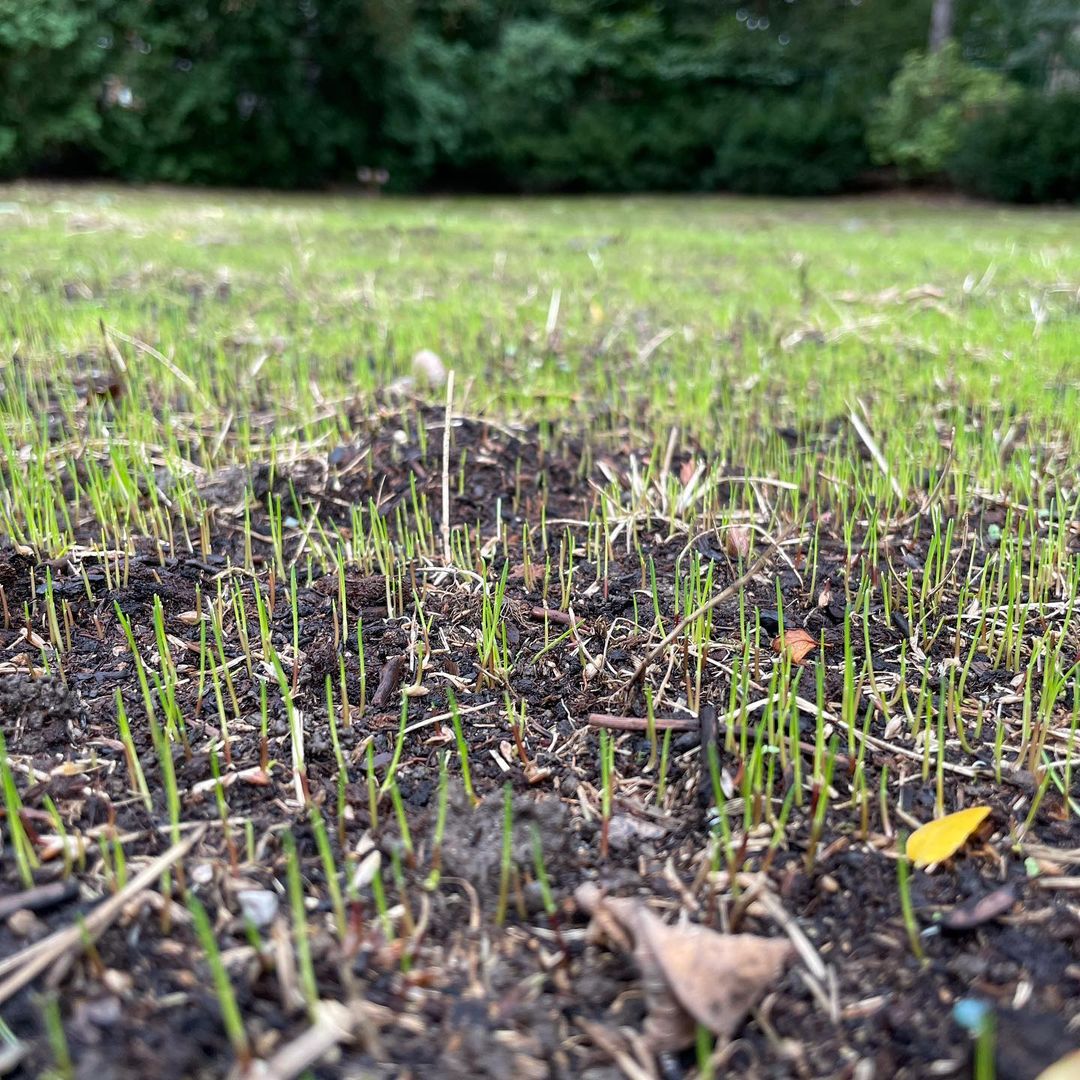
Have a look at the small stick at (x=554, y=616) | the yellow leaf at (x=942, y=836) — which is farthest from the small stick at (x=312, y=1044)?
the small stick at (x=554, y=616)

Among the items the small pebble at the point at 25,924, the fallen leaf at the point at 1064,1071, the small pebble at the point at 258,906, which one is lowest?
the fallen leaf at the point at 1064,1071

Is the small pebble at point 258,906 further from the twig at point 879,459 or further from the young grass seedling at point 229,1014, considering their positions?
the twig at point 879,459

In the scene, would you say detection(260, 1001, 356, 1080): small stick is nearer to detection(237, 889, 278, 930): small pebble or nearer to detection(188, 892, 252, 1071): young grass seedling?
detection(188, 892, 252, 1071): young grass seedling

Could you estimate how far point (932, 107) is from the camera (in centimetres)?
1822

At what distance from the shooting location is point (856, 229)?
10.7 metres

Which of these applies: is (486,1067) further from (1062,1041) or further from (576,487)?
(576,487)

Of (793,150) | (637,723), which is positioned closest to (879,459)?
(637,723)

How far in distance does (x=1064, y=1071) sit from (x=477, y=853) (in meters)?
0.63

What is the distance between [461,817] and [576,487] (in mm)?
1288

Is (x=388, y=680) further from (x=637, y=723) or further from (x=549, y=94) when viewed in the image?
(x=549, y=94)

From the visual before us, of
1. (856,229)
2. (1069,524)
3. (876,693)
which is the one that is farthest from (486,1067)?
(856,229)

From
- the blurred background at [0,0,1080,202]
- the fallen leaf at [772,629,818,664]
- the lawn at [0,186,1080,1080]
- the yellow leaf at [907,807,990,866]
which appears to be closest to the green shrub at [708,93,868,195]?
the blurred background at [0,0,1080,202]

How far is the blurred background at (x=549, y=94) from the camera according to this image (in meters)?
15.8

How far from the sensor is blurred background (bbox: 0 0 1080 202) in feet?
51.9
